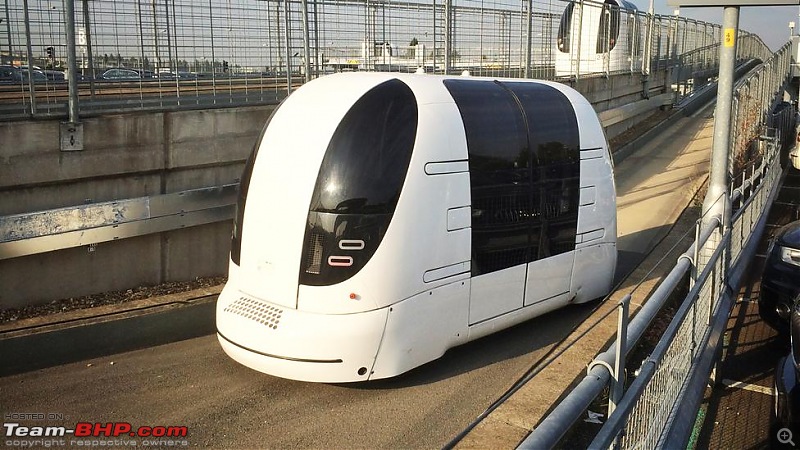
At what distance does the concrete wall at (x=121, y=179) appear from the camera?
725cm

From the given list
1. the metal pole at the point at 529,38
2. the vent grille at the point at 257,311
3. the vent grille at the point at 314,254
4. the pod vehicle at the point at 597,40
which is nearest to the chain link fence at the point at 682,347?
the vent grille at the point at 314,254

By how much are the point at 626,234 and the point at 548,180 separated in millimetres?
5614

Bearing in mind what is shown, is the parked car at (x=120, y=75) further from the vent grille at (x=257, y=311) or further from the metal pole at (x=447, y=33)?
the metal pole at (x=447, y=33)

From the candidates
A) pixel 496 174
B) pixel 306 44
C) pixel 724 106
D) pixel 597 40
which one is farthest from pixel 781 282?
pixel 597 40

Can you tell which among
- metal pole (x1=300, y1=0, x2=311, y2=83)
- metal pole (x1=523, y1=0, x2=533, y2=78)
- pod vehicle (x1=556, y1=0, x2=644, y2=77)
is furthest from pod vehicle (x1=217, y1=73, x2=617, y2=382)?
pod vehicle (x1=556, y1=0, x2=644, y2=77)

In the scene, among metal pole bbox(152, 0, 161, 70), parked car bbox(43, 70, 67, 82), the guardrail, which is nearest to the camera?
the guardrail

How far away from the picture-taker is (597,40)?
21.3 meters

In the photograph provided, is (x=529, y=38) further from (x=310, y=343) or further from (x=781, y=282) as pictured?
(x=310, y=343)

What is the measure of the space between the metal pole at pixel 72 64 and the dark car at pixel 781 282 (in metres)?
7.89

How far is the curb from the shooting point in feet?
21.2

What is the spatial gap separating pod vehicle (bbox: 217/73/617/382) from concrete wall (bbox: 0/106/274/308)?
Result: 2.08 m

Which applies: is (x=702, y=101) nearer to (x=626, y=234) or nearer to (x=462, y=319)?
(x=626, y=234)

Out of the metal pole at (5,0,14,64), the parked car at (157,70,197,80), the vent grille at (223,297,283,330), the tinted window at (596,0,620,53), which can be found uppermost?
the tinted window at (596,0,620,53)

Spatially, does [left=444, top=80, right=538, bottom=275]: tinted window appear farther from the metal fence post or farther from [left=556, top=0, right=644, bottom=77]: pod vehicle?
[left=556, top=0, right=644, bottom=77]: pod vehicle
